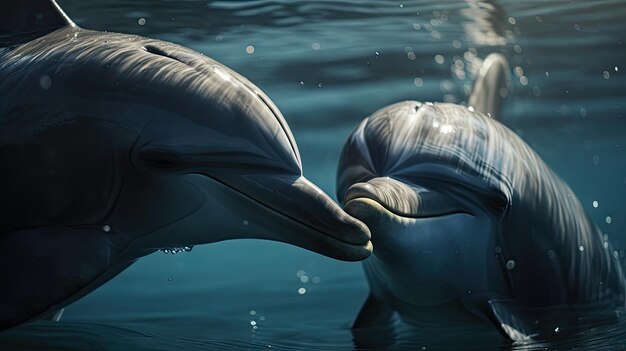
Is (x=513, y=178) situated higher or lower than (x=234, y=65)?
higher

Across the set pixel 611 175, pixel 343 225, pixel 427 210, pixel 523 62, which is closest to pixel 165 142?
pixel 343 225

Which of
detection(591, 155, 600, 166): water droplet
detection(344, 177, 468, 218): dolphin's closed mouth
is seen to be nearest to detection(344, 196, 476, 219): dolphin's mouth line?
detection(344, 177, 468, 218): dolphin's closed mouth

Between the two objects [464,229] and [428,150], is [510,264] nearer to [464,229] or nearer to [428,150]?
[464,229]

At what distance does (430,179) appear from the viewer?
5.10 metres

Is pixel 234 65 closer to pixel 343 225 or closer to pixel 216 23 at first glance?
pixel 216 23

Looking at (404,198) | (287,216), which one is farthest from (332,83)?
(287,216)

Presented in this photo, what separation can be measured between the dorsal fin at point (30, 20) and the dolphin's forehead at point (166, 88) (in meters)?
0.43

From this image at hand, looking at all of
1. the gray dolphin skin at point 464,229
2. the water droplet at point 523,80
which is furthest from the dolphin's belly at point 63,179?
the water droplet at point 523,80

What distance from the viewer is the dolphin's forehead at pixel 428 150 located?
5160mm

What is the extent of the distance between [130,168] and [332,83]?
394 inches

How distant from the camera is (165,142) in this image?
13.3 feet

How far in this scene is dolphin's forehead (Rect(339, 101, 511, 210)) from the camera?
516cm

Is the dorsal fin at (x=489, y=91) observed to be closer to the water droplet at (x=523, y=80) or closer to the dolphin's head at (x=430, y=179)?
the dolphin's head at (x=430, y=179)

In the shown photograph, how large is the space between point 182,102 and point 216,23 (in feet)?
21.5
